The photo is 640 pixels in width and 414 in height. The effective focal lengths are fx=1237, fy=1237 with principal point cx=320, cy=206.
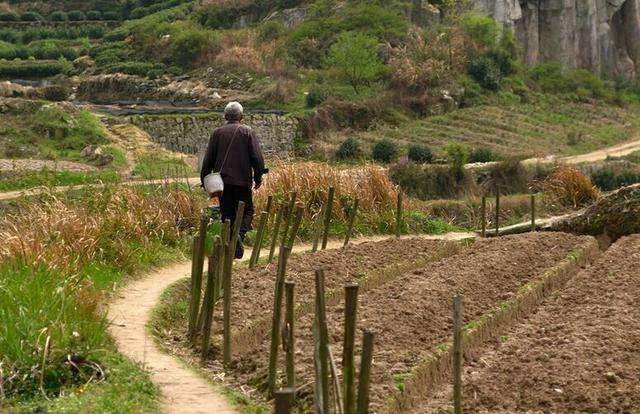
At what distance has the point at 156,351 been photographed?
10266mm

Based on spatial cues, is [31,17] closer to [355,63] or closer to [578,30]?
[355,63]

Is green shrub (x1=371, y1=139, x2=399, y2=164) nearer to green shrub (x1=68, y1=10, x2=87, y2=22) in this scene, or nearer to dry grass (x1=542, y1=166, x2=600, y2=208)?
dry grass (x1=542, y1=166, x2=600, y2=208)

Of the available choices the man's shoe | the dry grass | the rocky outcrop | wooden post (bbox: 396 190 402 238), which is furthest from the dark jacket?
the rocky outcrop

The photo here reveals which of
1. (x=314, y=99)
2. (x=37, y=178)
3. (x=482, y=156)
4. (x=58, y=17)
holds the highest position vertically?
(x=58, y=17)

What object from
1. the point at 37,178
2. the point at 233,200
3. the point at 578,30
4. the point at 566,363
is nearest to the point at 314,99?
the point at 37,178

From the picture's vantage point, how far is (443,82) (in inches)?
2019

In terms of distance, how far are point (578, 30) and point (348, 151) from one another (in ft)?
96.5

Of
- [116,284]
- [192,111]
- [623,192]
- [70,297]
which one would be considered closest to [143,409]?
[70,297]

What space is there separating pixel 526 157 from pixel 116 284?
92.5 ft

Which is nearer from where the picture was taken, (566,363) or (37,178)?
(566,363)

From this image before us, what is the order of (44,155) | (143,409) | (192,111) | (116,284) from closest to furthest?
(143,409) < (116,284) < (44,155) < (192,111)

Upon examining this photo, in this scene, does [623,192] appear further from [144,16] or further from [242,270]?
[144,16]

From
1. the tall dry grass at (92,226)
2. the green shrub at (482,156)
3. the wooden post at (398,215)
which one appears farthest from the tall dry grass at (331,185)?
the green shrub at (482,156)

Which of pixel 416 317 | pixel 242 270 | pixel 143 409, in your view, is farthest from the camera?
pixel 242 270
